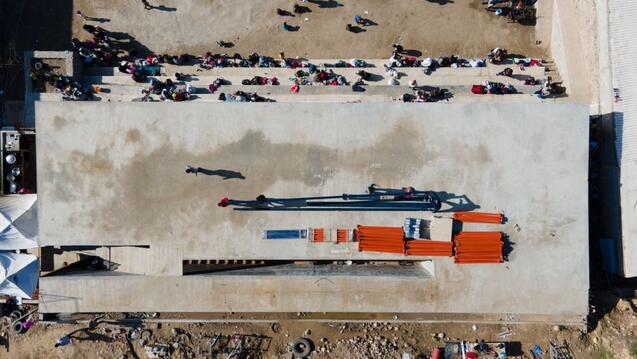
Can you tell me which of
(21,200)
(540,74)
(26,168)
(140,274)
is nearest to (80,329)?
(140,274)

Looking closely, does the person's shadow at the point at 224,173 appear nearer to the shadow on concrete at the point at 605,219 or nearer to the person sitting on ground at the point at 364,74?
the person sitting on ground at the point at 364,74

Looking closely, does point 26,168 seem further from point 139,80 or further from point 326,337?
point 326,337

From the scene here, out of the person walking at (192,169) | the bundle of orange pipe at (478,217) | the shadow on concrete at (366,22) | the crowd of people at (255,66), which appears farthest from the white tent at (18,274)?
the shadow on concrete at (366,22)

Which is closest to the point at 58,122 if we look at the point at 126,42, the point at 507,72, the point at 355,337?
the point at 126,42

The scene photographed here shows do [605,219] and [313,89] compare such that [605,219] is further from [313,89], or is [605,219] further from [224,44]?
[224,44]

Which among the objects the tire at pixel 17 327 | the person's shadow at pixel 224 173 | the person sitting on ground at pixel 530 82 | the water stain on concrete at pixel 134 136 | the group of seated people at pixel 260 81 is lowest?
the tire at pixel 17 327

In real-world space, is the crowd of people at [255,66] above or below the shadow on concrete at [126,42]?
below
